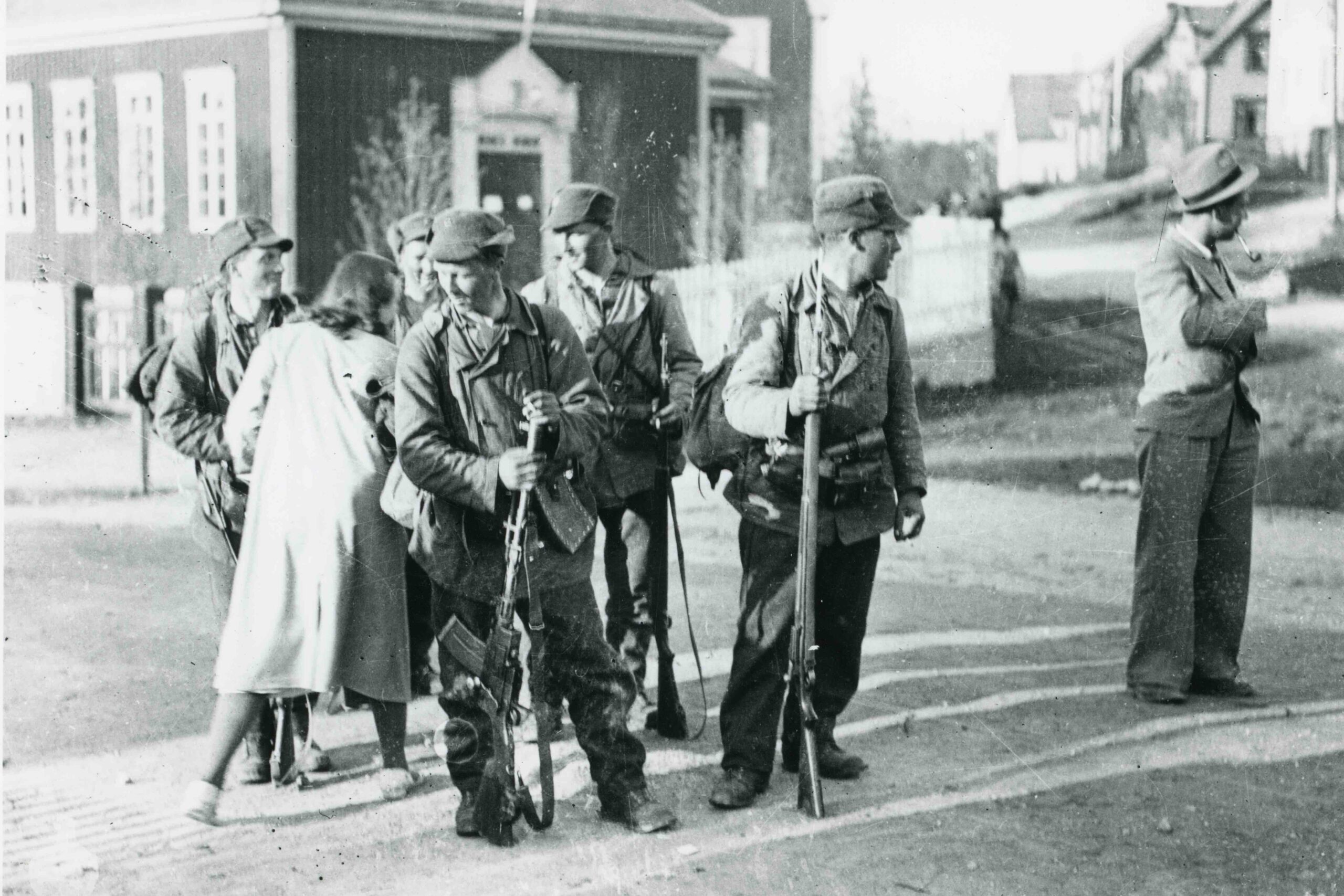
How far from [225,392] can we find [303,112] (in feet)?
18.3

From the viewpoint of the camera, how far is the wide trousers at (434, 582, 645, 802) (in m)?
4.52

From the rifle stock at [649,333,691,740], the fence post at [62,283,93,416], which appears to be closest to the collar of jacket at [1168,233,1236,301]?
the rifle stock at [649,333,691,740]

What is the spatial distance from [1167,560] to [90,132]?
198 inches

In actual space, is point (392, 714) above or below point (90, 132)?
below

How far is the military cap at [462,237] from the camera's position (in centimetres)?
434

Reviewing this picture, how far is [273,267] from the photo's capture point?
210 inches

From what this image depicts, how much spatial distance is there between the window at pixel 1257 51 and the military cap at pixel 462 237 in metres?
4.16

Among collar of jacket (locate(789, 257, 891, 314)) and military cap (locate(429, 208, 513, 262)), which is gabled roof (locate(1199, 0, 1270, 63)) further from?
military cap (locate(429, 208, 513, 262))

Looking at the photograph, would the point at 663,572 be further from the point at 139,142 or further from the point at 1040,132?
the point at 1040,132

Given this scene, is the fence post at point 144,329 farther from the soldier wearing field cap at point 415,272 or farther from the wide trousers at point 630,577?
the wide trousers at point 630,577

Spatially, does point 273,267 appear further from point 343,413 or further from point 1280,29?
point 1280,29

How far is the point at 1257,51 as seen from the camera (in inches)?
273

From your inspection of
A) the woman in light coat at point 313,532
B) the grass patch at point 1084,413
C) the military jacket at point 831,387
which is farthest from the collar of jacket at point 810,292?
the grass patch at point 1084,413

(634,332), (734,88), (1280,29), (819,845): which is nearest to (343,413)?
(634,332)
